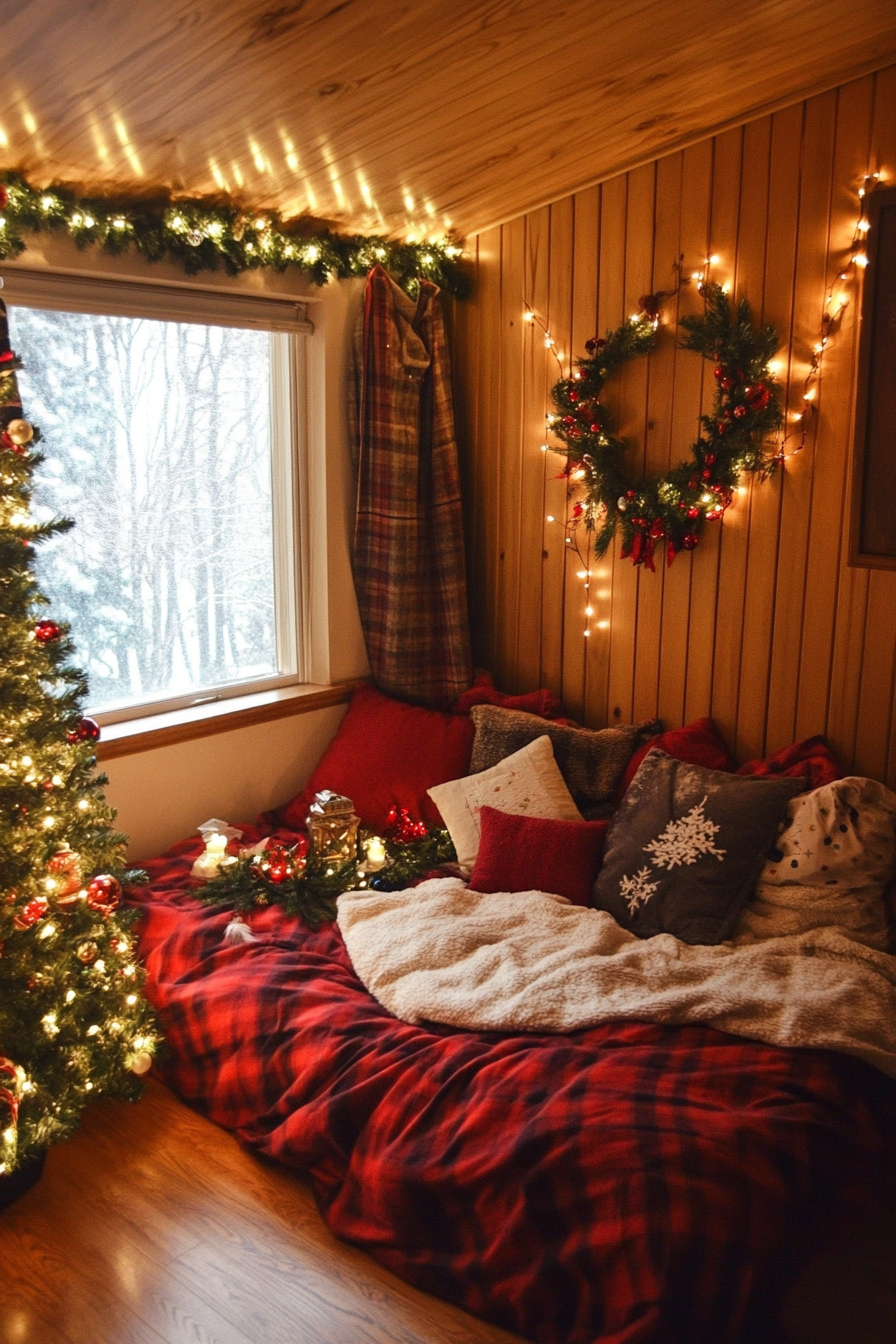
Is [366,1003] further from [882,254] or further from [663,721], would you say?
[882,254]

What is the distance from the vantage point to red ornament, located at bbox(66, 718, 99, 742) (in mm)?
2316

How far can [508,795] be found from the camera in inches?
124

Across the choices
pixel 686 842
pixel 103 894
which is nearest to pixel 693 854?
pixel 686 842

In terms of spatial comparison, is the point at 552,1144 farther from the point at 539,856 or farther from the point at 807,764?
the point at 807,764

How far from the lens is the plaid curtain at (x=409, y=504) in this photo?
3479mm

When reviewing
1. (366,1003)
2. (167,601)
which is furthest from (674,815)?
(167,601)

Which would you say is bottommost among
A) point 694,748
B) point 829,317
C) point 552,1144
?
point 552,1144

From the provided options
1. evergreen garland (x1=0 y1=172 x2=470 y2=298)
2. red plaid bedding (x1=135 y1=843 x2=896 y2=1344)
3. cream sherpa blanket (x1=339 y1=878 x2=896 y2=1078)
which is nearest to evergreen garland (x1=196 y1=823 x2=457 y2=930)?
cream sherpa blanket (x1=339 y1=878 x2=896 y2=1078)

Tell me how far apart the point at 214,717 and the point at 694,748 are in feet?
4.61

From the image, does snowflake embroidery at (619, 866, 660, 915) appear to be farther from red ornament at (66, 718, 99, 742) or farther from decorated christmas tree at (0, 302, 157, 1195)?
red ornament at (66, 718, 99, 742)

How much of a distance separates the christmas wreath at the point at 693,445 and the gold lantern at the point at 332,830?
3.61ft

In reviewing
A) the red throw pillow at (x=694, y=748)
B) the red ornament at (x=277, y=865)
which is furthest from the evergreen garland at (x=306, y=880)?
the red throw pillow at (x=694, y=748)

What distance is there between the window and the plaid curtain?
24cm

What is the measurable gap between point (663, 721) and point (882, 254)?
1411 millimetres
